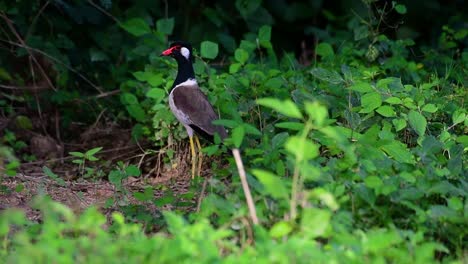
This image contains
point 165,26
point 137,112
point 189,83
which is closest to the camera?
point 189,83

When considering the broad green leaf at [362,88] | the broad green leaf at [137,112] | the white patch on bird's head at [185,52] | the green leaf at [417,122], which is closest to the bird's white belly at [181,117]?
the white patch on bird's head at [185,52]

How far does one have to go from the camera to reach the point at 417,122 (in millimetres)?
5789

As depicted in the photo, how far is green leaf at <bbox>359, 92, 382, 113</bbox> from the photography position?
19.4ft

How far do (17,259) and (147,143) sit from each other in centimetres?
361

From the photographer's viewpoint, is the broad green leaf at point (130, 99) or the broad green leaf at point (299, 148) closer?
the broad green leaf at point (299, 148)

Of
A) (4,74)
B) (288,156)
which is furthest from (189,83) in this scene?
(288,156)

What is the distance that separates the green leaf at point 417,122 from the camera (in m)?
5.74

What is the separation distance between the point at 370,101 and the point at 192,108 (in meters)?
1.23

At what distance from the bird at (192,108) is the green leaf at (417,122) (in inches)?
48.0

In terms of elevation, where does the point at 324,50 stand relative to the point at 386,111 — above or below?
below

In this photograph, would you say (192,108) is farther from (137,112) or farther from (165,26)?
(165,26)

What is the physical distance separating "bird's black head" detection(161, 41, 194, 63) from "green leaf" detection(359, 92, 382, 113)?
1.52 metres

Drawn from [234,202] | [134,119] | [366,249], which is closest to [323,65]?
[134,119]

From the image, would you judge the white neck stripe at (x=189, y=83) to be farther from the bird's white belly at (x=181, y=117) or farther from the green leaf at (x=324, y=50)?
the green leaf at (x=324, y=50)
